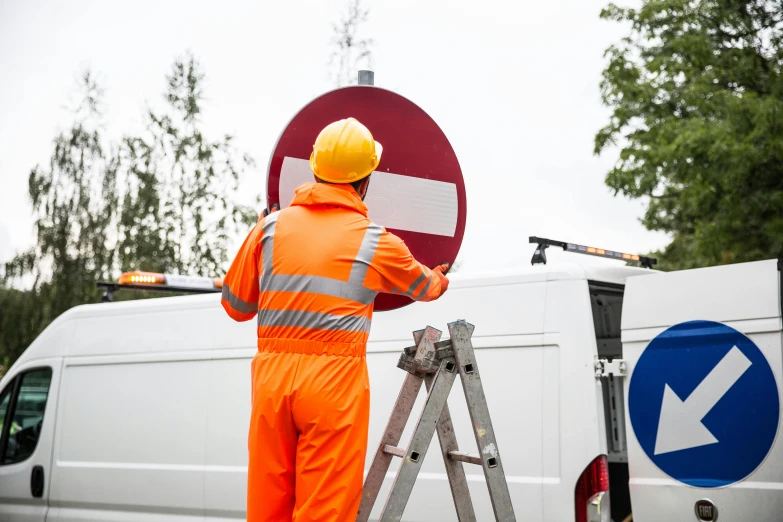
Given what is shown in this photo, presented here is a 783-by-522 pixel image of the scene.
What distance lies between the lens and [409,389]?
3.52 m

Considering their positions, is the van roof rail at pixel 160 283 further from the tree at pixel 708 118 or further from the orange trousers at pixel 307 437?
the tree at pixel 708 118

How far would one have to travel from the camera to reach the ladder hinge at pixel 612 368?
4.80 m

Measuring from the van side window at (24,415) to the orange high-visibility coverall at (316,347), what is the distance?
5.07m

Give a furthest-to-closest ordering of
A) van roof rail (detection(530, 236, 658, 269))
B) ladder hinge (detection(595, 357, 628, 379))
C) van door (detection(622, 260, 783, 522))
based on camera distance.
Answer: van roof rail (detection(530, 236, 658, 269))
ladder hinge (detection(595, 357, 628, 379))
van door (detection(622, 260, 783, 522))

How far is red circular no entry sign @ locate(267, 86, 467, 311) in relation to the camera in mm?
3676

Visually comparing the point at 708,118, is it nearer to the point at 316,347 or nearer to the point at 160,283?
the point at 160,283

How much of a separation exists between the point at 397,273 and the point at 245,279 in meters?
0.57

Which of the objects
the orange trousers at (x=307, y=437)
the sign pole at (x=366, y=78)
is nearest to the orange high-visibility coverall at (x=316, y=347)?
the orange trousers at (x=307, y=437)

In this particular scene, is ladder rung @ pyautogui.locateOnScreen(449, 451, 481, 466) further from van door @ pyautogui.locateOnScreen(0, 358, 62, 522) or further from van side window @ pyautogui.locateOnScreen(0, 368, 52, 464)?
van side window @ pyautogui.locateOnScreen(0, 368, 52, 464)

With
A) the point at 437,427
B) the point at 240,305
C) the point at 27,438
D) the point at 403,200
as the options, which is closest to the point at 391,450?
the point at 437,427

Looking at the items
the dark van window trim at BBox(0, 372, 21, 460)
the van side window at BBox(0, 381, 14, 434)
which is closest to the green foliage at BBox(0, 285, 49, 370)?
the van side window at BBox(0, 381, 14, 434)

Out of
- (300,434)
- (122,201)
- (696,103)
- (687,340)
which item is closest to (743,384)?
(687,340)

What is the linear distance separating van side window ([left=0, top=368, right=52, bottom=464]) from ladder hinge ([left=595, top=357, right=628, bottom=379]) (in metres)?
4.85

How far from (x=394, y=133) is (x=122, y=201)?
19.4 m
